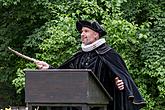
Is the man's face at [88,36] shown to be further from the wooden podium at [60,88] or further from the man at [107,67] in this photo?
the wooden podium at [60,88]

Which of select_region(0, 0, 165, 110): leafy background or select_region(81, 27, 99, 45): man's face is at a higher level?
select_region(0, 0, 165, 110): leafy background

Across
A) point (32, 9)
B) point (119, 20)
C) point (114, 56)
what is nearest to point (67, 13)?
point (119, 20)

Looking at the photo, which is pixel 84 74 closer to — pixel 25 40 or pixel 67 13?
pixel 67 13

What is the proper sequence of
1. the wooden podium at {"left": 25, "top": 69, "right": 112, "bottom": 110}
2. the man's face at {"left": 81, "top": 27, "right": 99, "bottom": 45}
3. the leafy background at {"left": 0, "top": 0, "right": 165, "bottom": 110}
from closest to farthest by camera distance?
the wooden podium at {"left": 25, "top": 69, "right": 112, "bottom": 110} → the man's face at {"left": 81, "top": 27, "right": 99, "bottom": 45} → the leafy background at {"left": 0, "top": 0, "right": 165, "bottom": 110}

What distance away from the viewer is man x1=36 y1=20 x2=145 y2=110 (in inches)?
167

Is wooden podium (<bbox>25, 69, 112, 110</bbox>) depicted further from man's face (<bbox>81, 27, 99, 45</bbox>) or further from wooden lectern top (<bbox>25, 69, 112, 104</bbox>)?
man's face (<bbox>81, 27, 99, 45</bbox>)

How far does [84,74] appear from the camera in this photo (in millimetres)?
3709

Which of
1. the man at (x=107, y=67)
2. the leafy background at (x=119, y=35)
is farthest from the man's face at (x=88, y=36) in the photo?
the leafy background at (x=119, y=35)

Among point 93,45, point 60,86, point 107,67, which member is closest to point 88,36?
point 93,45

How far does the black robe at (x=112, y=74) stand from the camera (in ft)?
14.0

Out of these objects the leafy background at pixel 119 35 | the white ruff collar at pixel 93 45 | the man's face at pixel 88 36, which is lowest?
the white ruff collar at pixel 93 45

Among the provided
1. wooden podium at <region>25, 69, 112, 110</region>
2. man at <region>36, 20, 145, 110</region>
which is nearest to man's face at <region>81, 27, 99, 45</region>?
man at <region>36, 20, 145, 110</region>

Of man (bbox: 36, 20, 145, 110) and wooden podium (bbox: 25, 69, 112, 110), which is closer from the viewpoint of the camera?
wooden podium (bbox: 25, 69, 112, 110)

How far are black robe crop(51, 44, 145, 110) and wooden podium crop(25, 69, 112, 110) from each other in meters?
0.49
